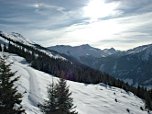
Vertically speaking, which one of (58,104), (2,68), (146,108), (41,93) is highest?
(2,68)

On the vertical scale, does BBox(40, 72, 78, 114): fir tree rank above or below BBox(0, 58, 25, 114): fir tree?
below

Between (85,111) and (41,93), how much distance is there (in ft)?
35.0

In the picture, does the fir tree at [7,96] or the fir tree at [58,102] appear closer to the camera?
the fir tree at [7,96]

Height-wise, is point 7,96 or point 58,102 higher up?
point 7,96

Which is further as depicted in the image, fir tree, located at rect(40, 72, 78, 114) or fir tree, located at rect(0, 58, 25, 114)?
fir tree, located at rect(40, 72, 78, 114)

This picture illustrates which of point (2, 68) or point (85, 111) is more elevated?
point (2, 68)

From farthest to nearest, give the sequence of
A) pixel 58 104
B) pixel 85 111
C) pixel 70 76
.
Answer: pixel 70 76 → pixel 85 111 → pixel 58 104

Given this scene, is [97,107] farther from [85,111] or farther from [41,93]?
[41,93]

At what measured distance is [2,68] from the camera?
17.9m

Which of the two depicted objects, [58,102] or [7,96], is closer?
[7,96]

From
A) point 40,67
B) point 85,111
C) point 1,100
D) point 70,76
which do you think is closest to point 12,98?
point 1,100

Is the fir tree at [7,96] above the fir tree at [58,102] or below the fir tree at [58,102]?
above

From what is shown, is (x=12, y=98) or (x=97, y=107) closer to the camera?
(x=12, y=98)

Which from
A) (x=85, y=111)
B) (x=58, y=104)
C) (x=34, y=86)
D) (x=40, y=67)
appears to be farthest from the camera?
(x=40, y=67)
